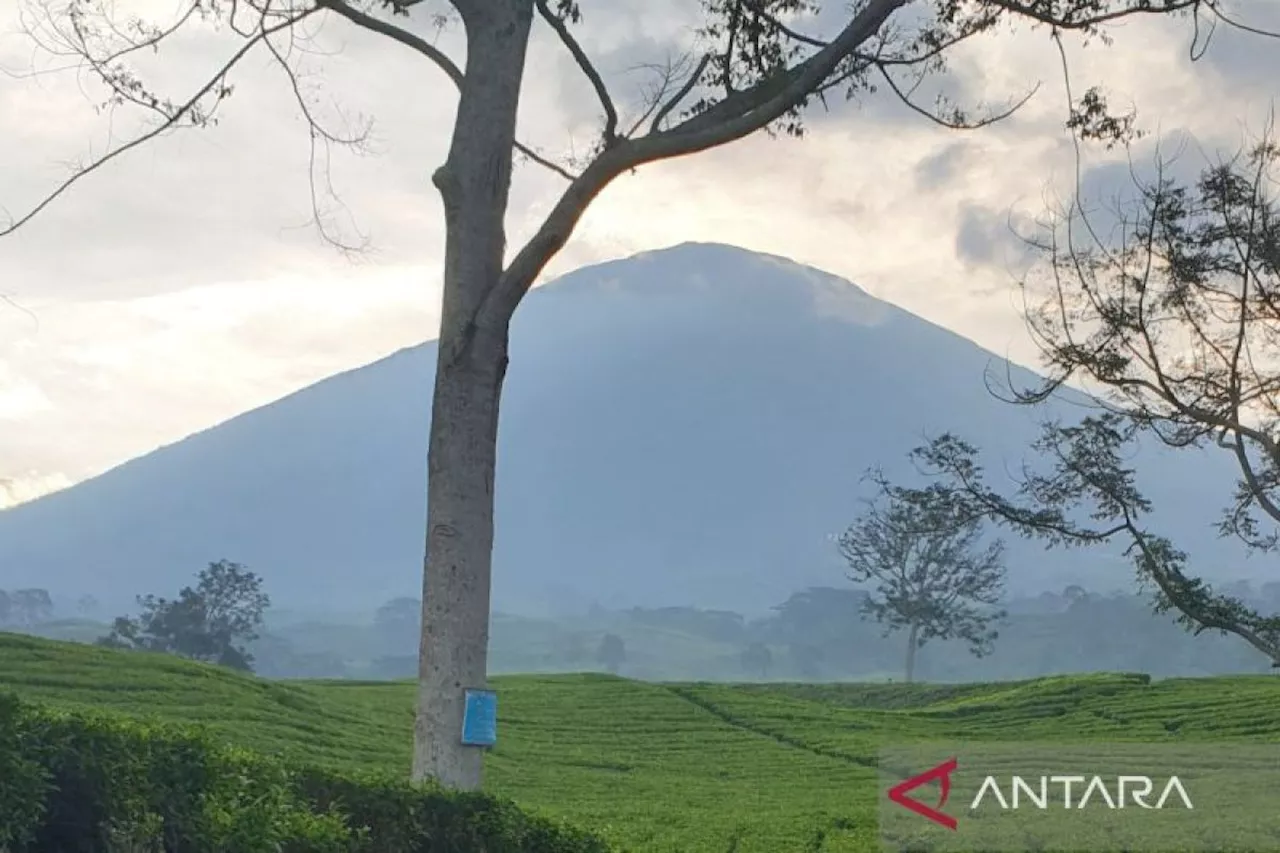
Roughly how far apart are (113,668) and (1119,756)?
20.0 meters

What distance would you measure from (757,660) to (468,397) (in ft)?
583

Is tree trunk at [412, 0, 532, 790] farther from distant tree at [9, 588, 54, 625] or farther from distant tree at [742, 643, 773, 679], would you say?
distant tree at [9, 588, 54, 625]

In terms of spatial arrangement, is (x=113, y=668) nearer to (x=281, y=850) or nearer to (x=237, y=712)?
(x=237, y=712)

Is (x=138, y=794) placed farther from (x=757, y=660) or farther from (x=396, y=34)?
(x=757, y=660)

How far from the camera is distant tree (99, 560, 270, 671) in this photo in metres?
75.1

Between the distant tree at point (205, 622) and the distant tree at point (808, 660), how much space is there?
10906 centimetres

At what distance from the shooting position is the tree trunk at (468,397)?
8.77m

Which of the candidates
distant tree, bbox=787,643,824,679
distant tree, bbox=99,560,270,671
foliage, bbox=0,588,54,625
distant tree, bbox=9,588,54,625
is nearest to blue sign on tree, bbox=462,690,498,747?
distant tree, bbox=99,560,270,671

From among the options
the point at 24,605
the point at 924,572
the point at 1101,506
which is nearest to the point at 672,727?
the point at 1101,506

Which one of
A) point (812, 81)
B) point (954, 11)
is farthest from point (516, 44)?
point (954, 11)

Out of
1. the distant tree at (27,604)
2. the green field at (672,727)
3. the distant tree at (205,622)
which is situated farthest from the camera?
the distant tree at (27,604)

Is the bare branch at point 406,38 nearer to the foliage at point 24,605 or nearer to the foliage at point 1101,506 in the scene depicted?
the foliage at point 1101,506

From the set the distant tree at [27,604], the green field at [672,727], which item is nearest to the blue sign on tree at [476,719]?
the green field at [672,727]

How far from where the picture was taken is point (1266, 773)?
25625 millimetres
